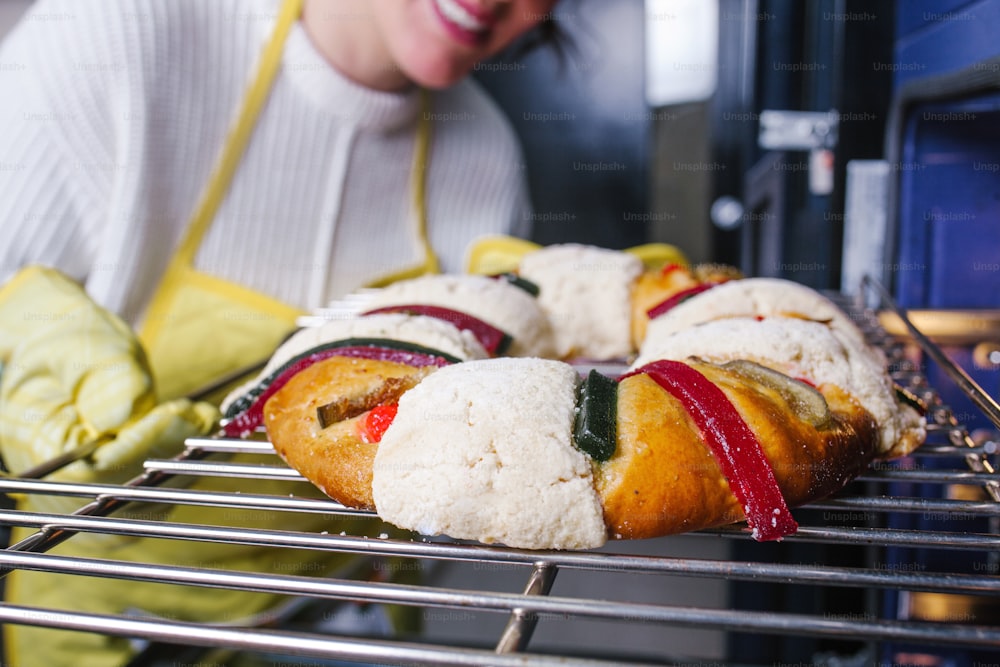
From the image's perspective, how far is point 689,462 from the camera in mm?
795

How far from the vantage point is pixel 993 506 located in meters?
0.74

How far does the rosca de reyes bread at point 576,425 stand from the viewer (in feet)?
2.52

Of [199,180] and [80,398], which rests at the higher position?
[199,180]

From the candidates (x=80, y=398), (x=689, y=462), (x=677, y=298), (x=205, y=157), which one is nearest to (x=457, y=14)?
(x=205, y=157)

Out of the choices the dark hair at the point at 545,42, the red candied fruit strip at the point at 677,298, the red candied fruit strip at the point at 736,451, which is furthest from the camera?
the dark hair at the point at 545,42

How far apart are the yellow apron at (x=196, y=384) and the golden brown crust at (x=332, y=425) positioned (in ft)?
2.14

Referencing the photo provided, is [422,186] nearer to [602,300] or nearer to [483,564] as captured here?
[602,300]

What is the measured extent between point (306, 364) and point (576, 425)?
0.44m

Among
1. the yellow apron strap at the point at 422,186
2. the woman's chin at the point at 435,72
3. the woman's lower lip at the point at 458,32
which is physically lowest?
the yellow apron strap at the point at 422,186

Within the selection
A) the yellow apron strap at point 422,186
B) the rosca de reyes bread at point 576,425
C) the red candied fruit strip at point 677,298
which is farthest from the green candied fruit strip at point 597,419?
the yellow apron strap at point 422,186

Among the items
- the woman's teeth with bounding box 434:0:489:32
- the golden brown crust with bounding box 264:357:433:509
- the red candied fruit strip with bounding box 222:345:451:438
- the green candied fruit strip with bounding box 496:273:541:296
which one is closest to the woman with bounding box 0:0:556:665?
the woman's teeth with bounding box 434:0:489:32

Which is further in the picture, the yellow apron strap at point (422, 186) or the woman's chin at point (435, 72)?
the yellow apron strap at point (422, 186)

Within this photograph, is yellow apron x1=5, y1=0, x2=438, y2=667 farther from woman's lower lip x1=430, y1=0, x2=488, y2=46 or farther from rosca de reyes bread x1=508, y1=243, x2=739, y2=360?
rosca de reyes bread x1=508, y1=243, x2=739, y2=360

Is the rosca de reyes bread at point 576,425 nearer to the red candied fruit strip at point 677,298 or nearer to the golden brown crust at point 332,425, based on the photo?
the golden brown crust at point 332,425
